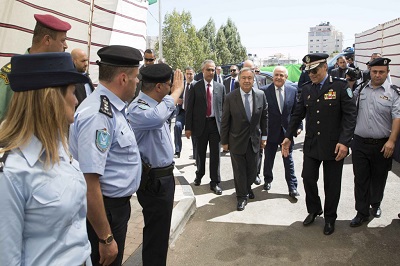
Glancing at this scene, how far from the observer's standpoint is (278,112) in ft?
18.3

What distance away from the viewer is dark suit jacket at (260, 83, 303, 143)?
558 centimetres

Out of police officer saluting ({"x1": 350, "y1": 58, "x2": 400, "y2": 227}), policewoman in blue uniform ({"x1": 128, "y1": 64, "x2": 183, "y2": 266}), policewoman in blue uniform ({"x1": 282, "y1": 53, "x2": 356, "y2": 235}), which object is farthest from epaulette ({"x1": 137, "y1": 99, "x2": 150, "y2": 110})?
police officer saluting ({"x1": 350, "y1": 58, "x2": 400, "y2": 227})

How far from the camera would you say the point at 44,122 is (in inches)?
49.9

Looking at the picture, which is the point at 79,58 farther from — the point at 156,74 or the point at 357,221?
the point at 357,221

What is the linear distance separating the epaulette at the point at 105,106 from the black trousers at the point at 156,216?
93 cm

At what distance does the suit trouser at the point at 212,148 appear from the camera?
561 cm

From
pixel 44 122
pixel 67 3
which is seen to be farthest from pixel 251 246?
pixel 67 3

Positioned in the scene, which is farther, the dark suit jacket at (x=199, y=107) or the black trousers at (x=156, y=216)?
the dark suit jacket at (x=199, y=107)

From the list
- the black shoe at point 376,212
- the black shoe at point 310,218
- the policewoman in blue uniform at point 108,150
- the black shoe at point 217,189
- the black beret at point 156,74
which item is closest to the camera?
the policewoman in blue uniform at point 108,150

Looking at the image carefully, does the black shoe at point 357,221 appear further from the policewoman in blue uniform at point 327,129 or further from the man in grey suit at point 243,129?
the man in grey suit at point 243,129

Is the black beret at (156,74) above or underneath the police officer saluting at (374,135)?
above

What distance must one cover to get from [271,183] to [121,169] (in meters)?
4.32

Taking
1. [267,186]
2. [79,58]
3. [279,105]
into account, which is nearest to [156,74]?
[79,58]

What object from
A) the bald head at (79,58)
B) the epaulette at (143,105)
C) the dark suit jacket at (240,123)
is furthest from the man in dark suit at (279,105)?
the epaulette at (143,105)
